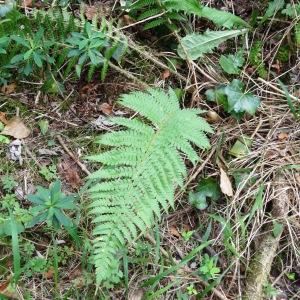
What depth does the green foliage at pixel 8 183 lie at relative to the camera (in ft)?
7.57

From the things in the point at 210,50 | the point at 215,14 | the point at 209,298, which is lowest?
the point at 209,298

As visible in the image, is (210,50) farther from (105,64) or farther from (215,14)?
(105,64)

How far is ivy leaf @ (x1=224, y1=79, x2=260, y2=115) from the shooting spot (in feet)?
8.32

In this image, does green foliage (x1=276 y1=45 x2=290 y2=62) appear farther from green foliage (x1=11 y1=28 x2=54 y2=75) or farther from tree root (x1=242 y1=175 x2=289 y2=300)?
green foliage (x1=11 y1=28 x2=54 y2=75)

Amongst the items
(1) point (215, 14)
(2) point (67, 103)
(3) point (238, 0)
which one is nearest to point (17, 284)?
(2) point (67, 103)

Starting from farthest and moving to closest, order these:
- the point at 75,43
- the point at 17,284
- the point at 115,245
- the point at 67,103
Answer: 1. the point at 67,103
2. the point at 75,43
3. the point at 17,284
4. the point at 115,245

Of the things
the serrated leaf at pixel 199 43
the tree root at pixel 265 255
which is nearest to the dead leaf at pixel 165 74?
the serrated leaf at pixel 199 43

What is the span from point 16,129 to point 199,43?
A: 115 cm

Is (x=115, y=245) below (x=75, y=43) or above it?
below

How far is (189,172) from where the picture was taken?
2480mm

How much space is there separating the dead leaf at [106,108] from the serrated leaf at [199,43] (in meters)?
0.51

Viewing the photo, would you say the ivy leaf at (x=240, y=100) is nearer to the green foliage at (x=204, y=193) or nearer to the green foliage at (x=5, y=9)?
the green foliage at (x=204, y=193)

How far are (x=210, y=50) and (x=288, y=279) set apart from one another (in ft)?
4.39

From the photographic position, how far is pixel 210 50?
9.07 ft
